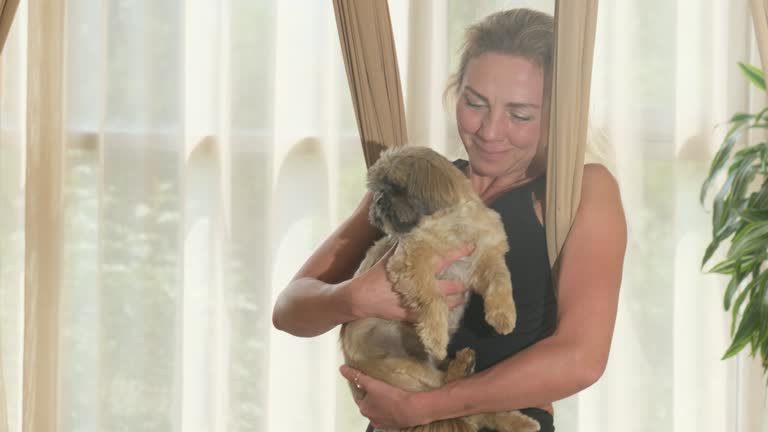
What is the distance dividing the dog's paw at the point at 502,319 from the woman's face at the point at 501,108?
0.39 m

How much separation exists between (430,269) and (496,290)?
133mm

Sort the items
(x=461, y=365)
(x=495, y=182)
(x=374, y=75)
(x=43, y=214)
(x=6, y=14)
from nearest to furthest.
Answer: (x=461, y=365)
(x=495, y=182)
(x=374, y=75)
(x=6, y=14)
(x=43, y=214)

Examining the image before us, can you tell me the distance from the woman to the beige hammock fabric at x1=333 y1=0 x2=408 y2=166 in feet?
0.57

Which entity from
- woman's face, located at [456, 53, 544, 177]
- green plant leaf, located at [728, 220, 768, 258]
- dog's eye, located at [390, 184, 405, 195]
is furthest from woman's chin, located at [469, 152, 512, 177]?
green plant leaf, located at [728, 220, 768, 258]

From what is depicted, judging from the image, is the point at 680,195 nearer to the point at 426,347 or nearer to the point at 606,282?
the point at 606,282

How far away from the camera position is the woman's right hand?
1.76 m

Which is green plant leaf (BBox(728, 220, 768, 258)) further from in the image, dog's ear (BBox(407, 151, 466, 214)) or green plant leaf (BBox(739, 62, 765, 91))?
dog's ear (BBox(407, 151, 466, 214))

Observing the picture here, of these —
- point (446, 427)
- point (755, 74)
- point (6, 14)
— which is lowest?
point (446, 427)

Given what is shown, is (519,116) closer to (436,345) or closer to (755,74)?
(436,345)

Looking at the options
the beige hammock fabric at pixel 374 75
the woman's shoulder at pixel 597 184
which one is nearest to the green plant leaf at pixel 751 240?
the woman's shoulder at pixel 597 184

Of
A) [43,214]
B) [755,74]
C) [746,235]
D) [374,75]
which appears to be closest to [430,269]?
[374,75]

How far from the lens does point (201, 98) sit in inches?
119

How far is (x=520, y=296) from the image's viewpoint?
6.19 ft

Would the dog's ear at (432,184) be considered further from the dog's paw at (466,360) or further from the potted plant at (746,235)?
the potted plant at (746,235)
